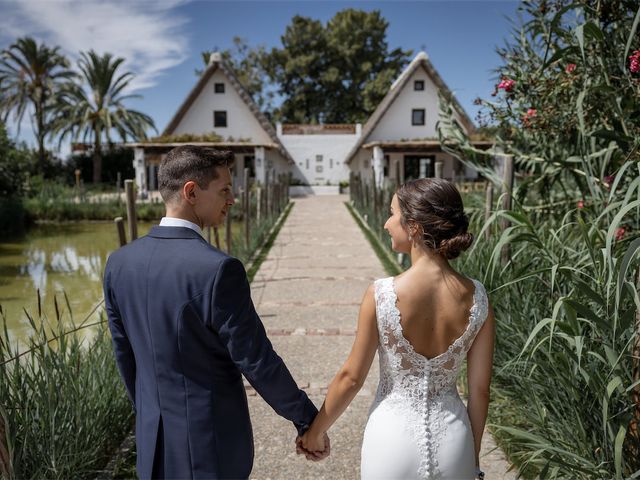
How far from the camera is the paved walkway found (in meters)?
2.71

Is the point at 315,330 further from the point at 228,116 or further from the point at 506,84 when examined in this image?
the point at 228,116

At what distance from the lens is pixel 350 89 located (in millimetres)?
36781

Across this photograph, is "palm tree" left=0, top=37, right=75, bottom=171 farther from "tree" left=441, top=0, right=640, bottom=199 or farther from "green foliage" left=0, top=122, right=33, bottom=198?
"tree" left=441, top=0, right=640, bottom=199

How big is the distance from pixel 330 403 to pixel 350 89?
36814 millimetres

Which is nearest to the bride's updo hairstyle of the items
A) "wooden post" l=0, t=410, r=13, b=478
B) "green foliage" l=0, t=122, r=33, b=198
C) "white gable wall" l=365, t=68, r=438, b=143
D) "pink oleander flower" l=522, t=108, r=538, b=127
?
"wooden post" l=0, t=410, r=13, b=478

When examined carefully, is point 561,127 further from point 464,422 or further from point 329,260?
point 329,260

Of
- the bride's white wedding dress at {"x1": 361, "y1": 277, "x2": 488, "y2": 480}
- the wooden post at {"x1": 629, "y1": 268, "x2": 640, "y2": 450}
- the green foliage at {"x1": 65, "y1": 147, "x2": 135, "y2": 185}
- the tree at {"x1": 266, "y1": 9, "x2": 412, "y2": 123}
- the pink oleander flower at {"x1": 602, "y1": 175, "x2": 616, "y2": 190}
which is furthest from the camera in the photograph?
the tree at {"x1": 266, "y1": 9, "x2": 412, "y2": 123}

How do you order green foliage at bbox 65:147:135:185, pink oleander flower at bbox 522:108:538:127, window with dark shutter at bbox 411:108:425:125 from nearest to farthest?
pink oleander flower at bbox 522:108:538:127 < window with dark shutter at bbox 411:108:425:125 < green foliage at bbox 65:147:135:185

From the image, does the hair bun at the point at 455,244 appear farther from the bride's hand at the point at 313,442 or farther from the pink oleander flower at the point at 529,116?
the pink oleander flower at the point at 529,116

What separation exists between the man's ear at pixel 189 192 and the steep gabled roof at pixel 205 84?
77.1 ft

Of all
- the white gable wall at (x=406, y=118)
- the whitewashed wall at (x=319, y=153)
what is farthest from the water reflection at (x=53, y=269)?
the whitewashed wall at (x=319, y=153)

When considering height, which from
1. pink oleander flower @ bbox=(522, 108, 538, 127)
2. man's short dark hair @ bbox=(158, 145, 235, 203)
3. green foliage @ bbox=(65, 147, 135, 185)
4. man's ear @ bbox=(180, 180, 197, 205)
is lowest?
man's ear @ bbox=(180, 180, 197, 205)

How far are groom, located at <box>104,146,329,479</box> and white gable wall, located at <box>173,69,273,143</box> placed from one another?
78.3ft

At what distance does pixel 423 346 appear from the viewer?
152 cm
